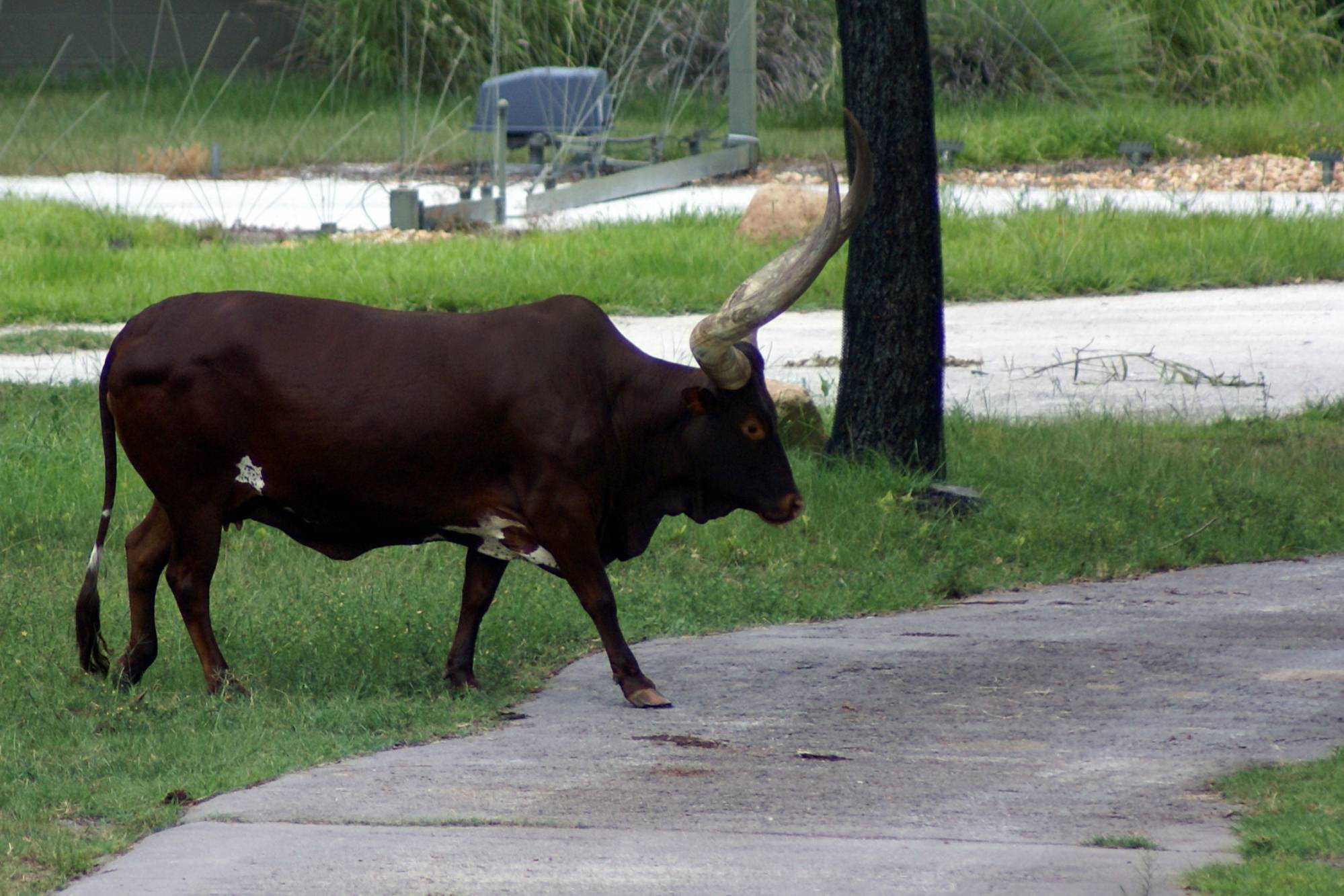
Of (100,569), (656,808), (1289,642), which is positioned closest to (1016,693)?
(1289,642)

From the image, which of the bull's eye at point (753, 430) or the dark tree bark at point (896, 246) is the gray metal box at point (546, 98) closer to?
the dark tree bark at point (896, 246)

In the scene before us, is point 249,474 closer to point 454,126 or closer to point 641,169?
point 641,169

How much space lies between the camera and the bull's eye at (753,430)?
5938mm

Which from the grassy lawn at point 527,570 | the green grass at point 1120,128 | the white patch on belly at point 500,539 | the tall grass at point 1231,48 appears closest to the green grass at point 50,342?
the grassy lawn at point 527,570

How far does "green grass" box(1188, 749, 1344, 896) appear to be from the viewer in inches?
162

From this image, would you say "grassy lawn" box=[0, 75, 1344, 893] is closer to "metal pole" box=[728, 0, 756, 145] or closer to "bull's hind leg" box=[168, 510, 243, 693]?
"bull's hind leg" box=[168, 510, 243, 693]

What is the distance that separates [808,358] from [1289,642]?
19.3 feet

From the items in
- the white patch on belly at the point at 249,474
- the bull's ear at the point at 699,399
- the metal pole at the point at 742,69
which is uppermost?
the metal pole at the point at 742,69

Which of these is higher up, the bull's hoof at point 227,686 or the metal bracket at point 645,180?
the metal bracket at point 645,180

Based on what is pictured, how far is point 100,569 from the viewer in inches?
309

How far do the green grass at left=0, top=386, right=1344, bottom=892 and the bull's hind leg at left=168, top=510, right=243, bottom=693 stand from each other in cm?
12

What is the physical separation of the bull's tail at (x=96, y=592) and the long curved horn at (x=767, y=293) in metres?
1.89

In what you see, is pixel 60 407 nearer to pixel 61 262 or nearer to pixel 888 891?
pixel 61 262

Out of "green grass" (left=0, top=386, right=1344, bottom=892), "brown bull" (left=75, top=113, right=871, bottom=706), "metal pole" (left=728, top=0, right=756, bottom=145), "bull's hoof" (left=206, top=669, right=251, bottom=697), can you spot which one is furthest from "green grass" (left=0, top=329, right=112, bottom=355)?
"metal pole" (left=728, top=0, right=756, bottom=145)
